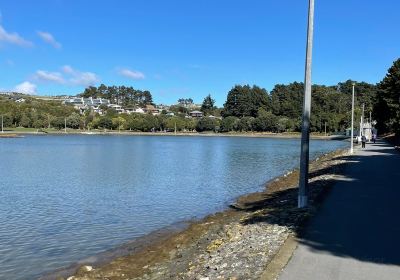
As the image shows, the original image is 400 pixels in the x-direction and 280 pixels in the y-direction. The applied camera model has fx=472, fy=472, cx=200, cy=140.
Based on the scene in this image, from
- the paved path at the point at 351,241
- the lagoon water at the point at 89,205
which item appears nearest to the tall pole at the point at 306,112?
the paved path at the point at 351,241

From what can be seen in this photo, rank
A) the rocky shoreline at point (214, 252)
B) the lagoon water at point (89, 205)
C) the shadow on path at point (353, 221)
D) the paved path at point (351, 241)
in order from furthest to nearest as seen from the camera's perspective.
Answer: the lagoon water at point (89, 205) < the shadow on path at point (353, 221) < the rocky shoreline at point (214, 252) < the paved path at point (351, 241)

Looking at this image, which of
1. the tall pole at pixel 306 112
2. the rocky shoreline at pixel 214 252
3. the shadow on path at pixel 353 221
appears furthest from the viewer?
the tall pole at pixel 306 112

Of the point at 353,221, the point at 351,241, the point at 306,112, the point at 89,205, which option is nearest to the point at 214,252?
the point at 351,241

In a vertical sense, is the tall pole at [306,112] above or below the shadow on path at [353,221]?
above

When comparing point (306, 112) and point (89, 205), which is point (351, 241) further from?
point (89, 205)

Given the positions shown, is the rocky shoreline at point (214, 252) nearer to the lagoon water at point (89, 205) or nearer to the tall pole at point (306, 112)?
the tall pole at point (306, 112)

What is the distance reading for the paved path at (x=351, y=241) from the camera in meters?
8.81

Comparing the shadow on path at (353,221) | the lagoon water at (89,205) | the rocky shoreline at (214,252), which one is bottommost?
the lagoon water at (89,205)

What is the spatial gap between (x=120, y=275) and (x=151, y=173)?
1270 inches

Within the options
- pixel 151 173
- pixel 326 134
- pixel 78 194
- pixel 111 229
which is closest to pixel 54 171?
pixel 151 173

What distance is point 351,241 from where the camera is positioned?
36.7 ft

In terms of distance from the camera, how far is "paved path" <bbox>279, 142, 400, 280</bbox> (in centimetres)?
881

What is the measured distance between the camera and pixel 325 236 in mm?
11703

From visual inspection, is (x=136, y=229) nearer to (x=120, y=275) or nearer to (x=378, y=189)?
(x=120, y=275)
